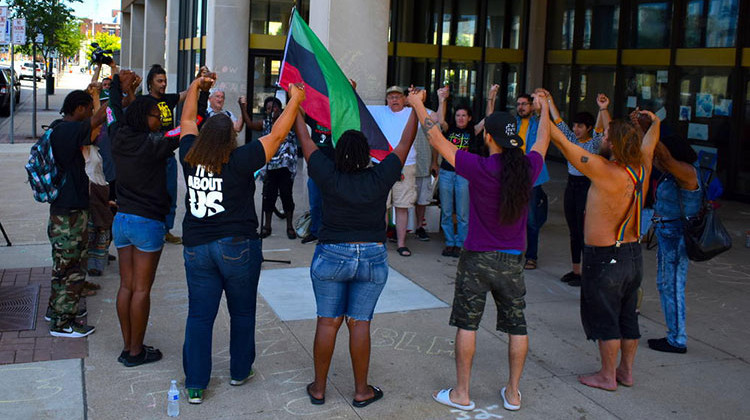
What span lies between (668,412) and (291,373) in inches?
97.6

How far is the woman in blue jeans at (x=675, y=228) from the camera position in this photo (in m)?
6.11

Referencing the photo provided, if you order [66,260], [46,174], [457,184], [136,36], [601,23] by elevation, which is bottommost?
[66,260]

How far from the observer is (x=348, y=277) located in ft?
15.9

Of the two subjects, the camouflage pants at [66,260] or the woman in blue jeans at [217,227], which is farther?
the camouflage pants at [66,260]

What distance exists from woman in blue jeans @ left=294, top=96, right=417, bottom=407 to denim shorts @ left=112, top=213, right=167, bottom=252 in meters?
1.23

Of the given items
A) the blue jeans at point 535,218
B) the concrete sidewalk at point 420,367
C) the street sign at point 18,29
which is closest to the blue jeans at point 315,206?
the concrete sidewalk at point 420,367

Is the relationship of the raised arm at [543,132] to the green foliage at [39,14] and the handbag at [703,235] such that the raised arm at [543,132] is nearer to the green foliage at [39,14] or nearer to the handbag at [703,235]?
the handbag at [703,235]

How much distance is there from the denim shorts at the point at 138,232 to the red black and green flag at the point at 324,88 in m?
1.40

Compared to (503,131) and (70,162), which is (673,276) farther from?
(70,162)

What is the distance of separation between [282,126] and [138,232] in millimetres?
1286

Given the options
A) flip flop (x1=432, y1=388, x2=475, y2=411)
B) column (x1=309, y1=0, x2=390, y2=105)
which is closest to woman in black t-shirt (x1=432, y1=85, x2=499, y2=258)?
column (x1=309, y1=0, x2=390, y2=105)

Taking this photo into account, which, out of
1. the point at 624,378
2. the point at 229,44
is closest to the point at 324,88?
the point at 624,378

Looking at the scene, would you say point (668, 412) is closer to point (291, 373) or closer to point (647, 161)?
point (647, 161)

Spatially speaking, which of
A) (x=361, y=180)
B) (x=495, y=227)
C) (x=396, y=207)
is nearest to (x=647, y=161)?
(x=495, y=227)
